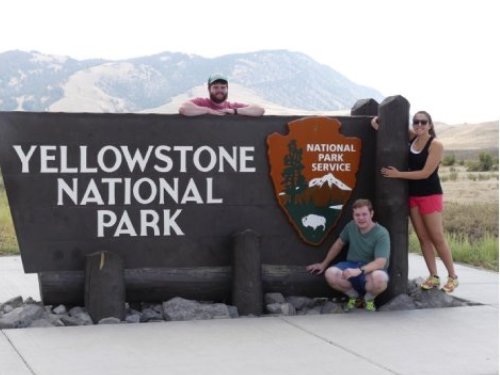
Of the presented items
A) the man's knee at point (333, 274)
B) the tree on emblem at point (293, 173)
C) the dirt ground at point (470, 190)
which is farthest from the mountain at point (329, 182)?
the dirt ground at point (470, 190)

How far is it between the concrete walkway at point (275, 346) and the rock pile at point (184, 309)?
21 centimetres

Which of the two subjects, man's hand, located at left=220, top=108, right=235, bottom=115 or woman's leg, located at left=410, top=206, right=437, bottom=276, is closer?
man's hand, located at left=220, top=108, right=235, bottom=115

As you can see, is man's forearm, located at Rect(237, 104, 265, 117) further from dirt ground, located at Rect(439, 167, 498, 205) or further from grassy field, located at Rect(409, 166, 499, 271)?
dirt ground, located at Rect(439, 167, 498, 205)

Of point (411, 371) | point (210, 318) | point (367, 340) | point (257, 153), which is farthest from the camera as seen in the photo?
point (257, 153)

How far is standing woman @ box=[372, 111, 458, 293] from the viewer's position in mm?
8375

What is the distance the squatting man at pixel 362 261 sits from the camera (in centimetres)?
805

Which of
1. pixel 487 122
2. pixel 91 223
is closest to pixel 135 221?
pixel 91 223

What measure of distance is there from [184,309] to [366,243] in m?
1.74

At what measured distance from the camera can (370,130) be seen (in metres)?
8.84

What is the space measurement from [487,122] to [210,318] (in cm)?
15810

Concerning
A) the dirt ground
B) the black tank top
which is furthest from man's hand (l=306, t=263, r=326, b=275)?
the dirt ground

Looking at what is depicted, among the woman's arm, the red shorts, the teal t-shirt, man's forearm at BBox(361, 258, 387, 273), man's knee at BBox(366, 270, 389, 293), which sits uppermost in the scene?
the woman's arm

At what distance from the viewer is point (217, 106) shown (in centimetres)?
854

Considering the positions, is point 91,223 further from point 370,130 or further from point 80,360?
point 370,130
